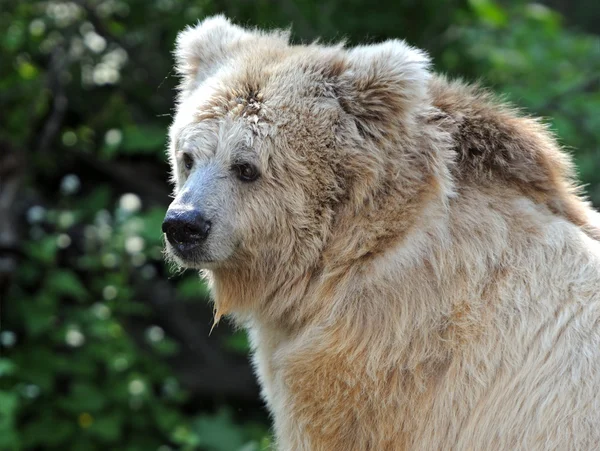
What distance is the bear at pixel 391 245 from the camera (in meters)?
3.02

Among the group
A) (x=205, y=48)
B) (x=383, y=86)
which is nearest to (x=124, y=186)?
(x=205, y=48)

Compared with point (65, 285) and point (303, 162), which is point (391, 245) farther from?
point (65, 285)

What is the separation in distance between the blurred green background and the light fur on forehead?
213cm

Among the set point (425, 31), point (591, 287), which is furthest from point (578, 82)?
point (591, 287)

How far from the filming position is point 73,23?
22.4ft

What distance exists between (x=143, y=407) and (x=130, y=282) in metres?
1.23

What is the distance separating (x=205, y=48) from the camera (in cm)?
370

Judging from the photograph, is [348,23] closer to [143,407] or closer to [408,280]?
[143,407]

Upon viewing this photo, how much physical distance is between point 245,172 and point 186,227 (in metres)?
0.32

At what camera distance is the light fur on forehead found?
365 cm

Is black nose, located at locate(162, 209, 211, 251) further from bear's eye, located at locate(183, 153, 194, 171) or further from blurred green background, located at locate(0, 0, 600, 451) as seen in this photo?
blurred green background, located at locate(0, 0, 600, 451)

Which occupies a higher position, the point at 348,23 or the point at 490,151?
the point at 490,151

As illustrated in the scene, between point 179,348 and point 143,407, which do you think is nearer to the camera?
point 143,407

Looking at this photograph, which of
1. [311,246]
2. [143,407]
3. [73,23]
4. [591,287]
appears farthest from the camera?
[73,23]
